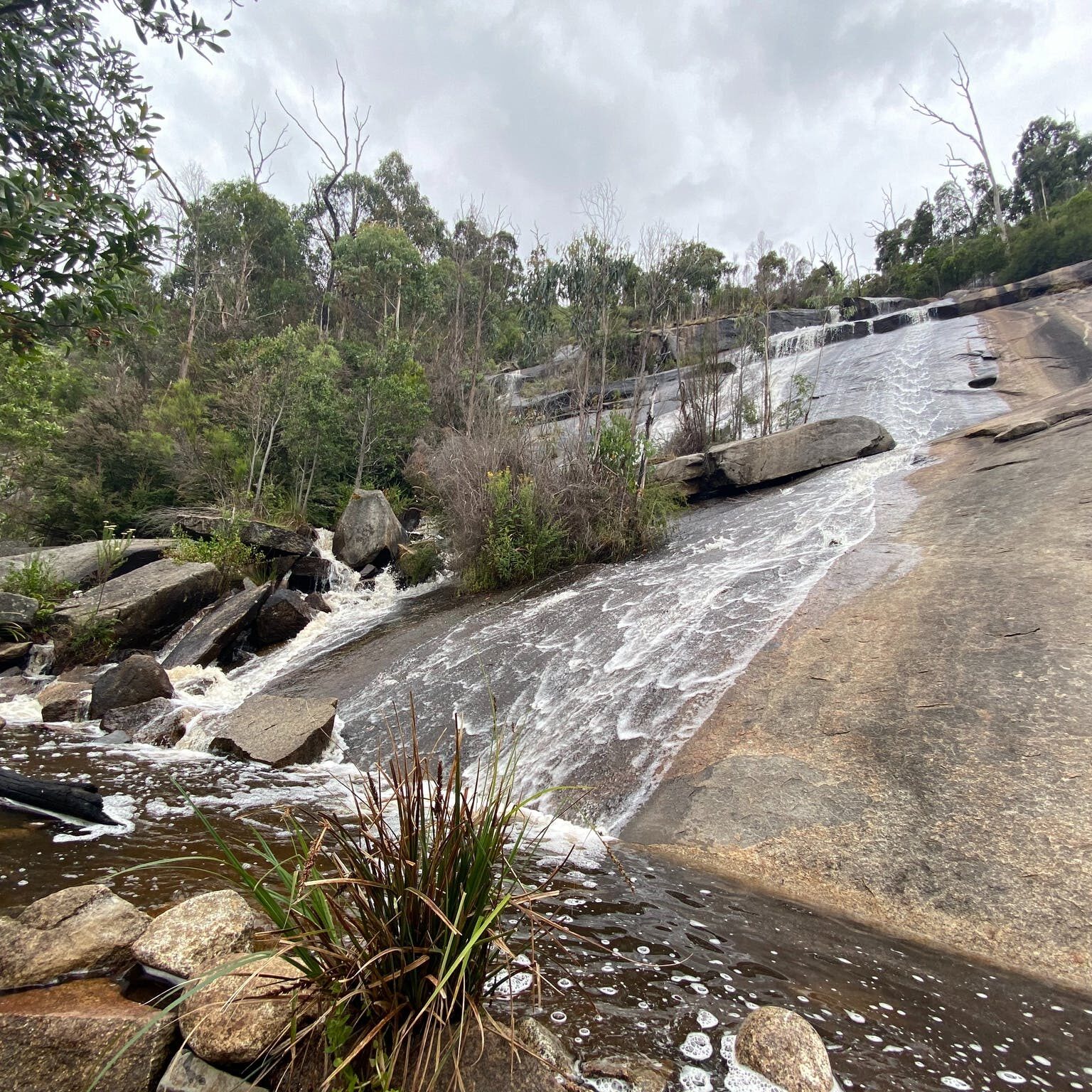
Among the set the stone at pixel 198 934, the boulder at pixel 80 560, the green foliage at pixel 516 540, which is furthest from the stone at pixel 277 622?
the stone at pixel 198 934

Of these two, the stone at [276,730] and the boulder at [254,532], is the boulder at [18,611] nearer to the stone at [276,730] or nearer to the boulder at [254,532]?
the boulder at [254,532]

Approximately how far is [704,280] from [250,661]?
21198 mm

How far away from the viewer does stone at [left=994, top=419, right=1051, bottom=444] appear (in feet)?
36.5

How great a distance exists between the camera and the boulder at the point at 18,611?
9.54 m

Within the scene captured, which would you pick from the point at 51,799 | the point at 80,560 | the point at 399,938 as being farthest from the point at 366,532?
the point at 399,938

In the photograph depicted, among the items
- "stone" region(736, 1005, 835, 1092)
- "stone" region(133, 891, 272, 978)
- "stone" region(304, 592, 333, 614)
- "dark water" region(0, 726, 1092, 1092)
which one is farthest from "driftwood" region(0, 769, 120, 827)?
"stone" region(304, 592, 333, 614)

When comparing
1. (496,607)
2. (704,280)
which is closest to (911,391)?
(704,280)

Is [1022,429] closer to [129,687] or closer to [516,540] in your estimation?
[516,540]

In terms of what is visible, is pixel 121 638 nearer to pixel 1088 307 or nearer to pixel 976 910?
pixel 976 910

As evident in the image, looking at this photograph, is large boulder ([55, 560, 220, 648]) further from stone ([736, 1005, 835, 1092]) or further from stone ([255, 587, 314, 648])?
stone ([736, 1005, 835, 1092])

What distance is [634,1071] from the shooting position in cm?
210

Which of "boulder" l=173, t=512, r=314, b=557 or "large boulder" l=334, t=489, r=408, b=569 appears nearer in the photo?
"boulder" l=173, t=512, r=314, b=557

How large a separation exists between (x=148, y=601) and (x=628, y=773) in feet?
28.6

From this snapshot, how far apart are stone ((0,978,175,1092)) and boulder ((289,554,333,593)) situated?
1183cm
